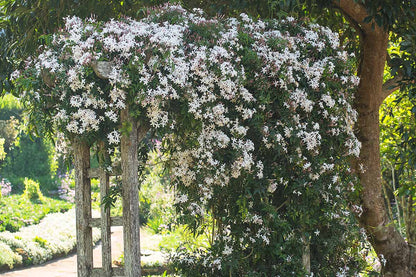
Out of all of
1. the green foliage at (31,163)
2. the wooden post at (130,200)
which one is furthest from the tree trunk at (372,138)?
the green foliage at (31,163)

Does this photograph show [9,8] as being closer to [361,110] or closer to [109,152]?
[109,152]

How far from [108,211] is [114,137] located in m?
0.62

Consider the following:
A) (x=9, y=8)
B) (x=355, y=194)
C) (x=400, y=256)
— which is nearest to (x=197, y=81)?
(x=355, y=194)

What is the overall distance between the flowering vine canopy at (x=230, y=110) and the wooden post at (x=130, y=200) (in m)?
0.09

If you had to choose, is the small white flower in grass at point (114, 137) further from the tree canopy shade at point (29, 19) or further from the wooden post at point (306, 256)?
the tree canopy shade at point (29, 19)

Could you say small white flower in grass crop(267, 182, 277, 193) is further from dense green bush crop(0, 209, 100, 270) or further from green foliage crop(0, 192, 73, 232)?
green foliage crop(0, 192, 73, 232)

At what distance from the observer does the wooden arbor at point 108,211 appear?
3.63 meters

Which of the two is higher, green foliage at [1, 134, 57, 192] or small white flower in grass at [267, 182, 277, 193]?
green foliage at [1, 134, 57, 192]

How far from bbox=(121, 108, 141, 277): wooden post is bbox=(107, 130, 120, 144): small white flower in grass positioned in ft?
0.18

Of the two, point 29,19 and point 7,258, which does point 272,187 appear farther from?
point 7,258

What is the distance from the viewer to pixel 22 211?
12.8 meters

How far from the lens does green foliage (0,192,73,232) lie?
1131 cm

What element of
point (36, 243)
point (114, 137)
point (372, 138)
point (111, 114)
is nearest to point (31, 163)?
point (36, 243)

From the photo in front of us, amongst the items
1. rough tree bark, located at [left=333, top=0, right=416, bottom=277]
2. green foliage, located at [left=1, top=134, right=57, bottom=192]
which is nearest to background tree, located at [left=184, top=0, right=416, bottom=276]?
rough tree bark, located at [left=333, top=0, right=416, bottom=277]
